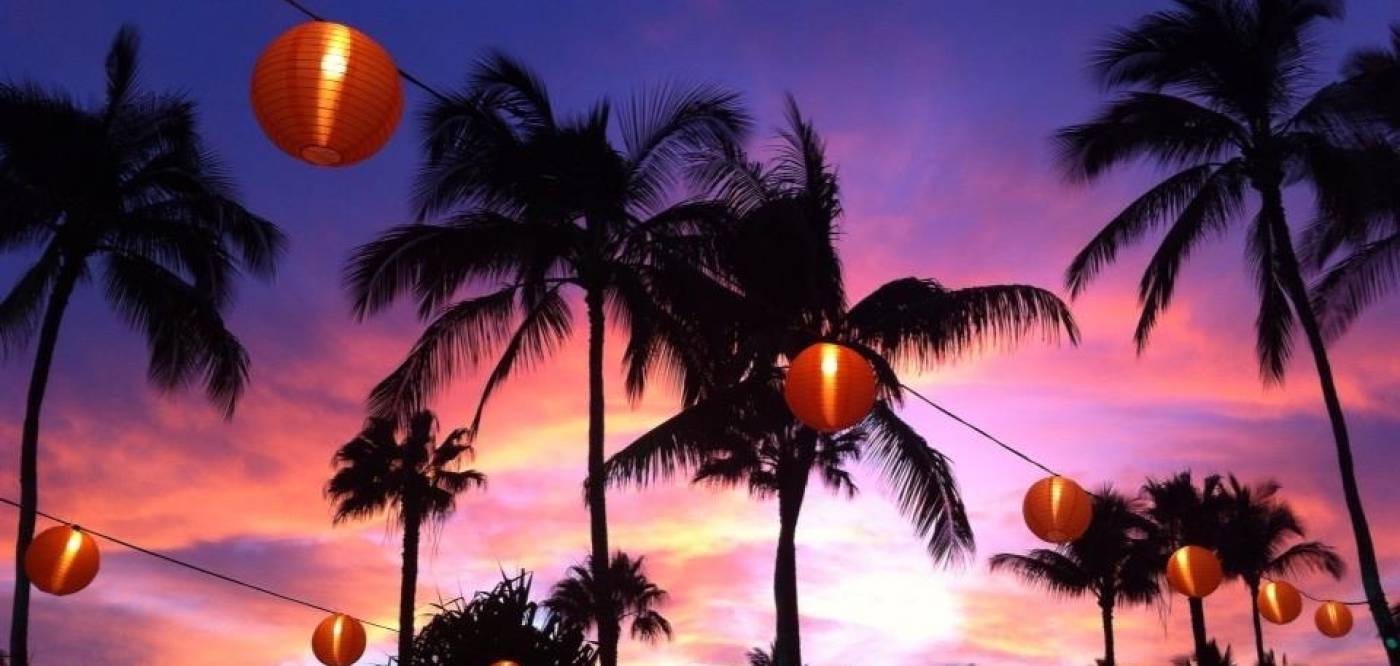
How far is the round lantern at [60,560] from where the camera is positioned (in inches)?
500

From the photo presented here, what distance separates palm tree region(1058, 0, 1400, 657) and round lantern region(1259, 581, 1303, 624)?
453 centimetres

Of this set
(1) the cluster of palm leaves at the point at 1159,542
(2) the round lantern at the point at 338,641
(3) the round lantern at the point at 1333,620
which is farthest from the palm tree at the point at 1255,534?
(2) the round lantern at the point at 338,641

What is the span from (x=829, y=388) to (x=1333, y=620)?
15.7 meters

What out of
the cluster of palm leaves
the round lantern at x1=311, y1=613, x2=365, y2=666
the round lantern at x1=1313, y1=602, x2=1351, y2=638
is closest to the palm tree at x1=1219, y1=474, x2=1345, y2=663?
the cluster of palm leaves

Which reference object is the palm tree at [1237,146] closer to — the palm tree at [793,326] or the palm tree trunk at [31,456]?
the palm tree at [793,326]

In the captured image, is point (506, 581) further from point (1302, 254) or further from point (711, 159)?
point (1302, 254)

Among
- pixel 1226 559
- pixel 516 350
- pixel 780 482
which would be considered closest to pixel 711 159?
pixel 516 350

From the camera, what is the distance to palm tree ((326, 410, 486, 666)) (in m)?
27.8

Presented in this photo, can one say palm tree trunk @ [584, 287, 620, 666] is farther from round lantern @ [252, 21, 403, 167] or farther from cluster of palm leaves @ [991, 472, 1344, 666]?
cluster of palm leaves @ [991, 472, 1344, 666]

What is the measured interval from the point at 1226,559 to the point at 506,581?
28424mm

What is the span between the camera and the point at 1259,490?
34000 millimetres

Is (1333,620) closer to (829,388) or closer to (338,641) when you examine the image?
(829,388)

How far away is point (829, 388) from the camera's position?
9812mm

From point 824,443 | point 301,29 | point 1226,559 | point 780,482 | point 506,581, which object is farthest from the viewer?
point 1226,559
